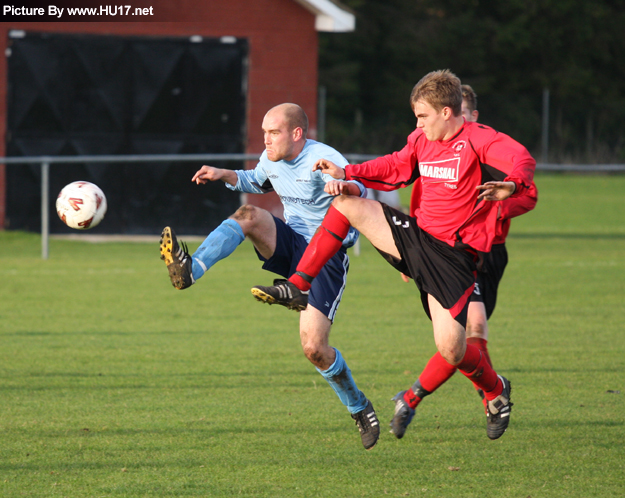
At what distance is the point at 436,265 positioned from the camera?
16.5 feet

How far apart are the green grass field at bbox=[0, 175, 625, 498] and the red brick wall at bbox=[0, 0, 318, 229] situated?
17.9ft

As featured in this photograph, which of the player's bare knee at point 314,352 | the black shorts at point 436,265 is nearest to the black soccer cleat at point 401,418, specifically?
the player's bare knee at point 314,352

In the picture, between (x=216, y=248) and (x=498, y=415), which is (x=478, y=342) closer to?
(x=498, y=415)

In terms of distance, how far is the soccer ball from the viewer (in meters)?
6.30

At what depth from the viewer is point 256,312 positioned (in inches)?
391

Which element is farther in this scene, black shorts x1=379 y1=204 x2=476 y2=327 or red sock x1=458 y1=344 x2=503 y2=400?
red sock x1=458 y1=344 x2=503 y2=400

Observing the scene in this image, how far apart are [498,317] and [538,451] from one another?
14.9 feet

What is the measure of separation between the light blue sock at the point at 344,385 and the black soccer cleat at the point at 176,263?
98cm

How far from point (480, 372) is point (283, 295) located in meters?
1.24

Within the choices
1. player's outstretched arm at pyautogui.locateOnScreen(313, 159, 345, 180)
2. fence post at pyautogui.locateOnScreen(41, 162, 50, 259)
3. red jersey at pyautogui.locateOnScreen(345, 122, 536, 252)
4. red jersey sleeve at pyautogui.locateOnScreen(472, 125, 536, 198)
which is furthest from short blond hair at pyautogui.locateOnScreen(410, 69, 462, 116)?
fence post at pyautogui.locateOnScreen(41, 162, 50, 259)

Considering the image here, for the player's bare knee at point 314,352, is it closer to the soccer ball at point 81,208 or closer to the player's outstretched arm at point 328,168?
the player's outstretched arm at point 328,168

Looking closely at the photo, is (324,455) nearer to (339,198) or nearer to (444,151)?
(339,198)

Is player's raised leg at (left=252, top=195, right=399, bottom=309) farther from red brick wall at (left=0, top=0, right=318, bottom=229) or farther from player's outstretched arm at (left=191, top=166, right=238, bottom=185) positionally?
red brick wall at (left=0, top=0, right=318, bottom=229)

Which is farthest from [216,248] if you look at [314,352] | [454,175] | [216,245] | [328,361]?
[454,175]
